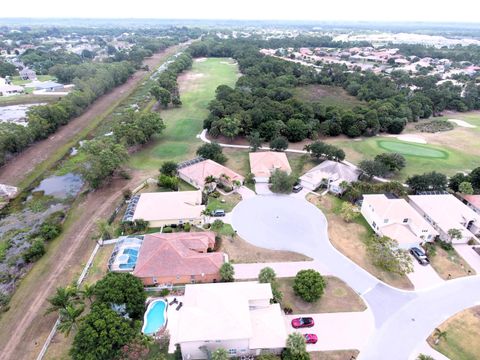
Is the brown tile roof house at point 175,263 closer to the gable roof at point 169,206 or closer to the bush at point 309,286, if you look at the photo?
the gable roof at point 169,206

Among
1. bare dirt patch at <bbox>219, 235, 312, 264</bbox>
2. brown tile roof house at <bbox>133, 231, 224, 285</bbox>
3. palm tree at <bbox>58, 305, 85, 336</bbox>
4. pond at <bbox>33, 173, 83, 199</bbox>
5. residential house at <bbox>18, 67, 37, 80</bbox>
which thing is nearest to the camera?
palm tree at <bbox>58, 305, 85, 336</bbox>

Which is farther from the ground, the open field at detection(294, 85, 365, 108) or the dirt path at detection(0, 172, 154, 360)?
the open field at detection(294, 85, 365, 108)

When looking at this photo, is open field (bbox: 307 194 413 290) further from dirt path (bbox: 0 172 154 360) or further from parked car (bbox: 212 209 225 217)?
dirt path (bbox: 0 172 154 360)

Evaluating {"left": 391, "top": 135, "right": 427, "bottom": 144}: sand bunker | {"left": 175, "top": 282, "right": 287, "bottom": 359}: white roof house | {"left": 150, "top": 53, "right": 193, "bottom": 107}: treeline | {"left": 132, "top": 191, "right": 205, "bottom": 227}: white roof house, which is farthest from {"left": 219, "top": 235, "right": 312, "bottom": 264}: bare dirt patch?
{"left": 150, "top": 53, "right": 193, "bottom": 107}: treeline

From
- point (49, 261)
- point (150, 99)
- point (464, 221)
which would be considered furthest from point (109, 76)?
point (464, 221)

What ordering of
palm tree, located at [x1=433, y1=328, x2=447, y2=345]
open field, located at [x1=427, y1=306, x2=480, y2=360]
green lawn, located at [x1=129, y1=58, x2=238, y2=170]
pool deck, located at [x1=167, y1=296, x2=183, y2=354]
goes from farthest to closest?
green lawn, located at [x1=129, y1=58, x2=238, y2=170] → palm tree, located at [x1=433, y1=328, x2=447, y2=345] → open field, located at [x1=427, y1=306, x2=480, y2=360] → pool deck, located at [x1=167, y1=296, x2=183, y2=354]

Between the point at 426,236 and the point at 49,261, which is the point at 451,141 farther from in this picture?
the point at 49,261

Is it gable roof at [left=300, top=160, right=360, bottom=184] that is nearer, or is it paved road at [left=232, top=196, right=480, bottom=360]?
paved road at [left=232, top=196, right=480, bottom=360]
